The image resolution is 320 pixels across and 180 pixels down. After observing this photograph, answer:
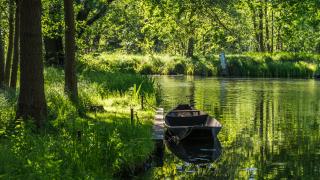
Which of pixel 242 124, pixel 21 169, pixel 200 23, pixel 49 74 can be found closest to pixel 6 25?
pixel 49 74

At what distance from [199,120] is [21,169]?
1217cm

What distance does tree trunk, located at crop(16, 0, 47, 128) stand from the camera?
13945mm

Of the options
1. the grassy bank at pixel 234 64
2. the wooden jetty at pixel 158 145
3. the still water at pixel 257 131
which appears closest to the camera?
the still water at pixel 257 131

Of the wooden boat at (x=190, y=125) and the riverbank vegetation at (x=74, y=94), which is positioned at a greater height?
the riverbank vegetation at (x=74, y=94)

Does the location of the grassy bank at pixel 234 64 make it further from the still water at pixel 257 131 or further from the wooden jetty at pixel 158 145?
the wooden jetty at pixel 158 145

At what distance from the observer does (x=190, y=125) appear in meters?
20.8

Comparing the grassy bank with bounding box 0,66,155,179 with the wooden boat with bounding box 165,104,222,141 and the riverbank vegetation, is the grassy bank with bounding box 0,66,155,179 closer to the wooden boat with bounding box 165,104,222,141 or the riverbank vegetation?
the riverbank vegetation

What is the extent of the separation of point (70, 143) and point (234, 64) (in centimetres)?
4551

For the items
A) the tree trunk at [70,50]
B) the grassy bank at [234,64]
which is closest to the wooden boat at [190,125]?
the tree trunk at [70,50]

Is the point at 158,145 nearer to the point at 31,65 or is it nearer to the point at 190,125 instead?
the point at 190,125

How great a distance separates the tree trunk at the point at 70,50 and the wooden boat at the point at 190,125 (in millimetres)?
3585

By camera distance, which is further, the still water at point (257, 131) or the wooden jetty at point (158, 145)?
the wooden jetty at point (158, 145)

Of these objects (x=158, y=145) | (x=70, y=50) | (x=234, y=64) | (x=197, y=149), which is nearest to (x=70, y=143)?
(x=158, y=145)

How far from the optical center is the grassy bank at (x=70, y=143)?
9484 millimetres
